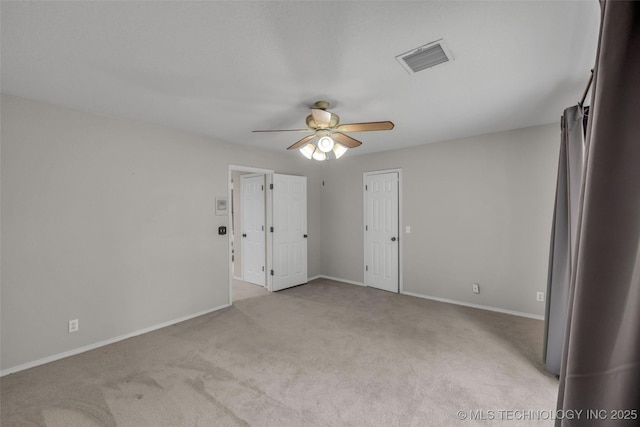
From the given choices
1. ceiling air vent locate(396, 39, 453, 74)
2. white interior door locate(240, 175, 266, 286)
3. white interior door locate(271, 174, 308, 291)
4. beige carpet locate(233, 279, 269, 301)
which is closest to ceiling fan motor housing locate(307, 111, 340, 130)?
ceiling air vent locate(396, 39, 453, 74)

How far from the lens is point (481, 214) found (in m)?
3.98

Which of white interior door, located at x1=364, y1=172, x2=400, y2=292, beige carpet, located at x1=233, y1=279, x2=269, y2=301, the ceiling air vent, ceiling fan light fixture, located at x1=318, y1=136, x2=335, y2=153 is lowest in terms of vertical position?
beige carpet, located at x1=233, y1=279, x2=269, y2=301

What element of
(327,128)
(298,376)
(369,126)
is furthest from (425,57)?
(298,376)

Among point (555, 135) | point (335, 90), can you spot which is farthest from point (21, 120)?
point (555, 135)

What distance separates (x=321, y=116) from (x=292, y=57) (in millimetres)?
658

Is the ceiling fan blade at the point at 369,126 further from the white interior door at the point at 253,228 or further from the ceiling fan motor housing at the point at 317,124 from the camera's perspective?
the white interior door at the point at 253,228

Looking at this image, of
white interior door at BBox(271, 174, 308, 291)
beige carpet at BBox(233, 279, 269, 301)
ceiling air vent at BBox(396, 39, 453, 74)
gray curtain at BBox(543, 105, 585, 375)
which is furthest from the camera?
white interior door at BBox(271, 174, 308, 291)

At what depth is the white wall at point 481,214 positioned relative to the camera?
3.56 m

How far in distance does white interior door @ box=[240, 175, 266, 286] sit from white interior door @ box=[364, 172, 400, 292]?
6.25 ft

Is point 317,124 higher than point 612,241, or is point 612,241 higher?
point 317,124

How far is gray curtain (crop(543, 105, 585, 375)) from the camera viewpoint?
7.25 feet

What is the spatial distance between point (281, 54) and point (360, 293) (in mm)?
3880

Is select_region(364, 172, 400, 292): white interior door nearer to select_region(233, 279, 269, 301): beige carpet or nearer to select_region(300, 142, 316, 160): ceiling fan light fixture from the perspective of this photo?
select_region(233, 279, 269, 301): beige carpet

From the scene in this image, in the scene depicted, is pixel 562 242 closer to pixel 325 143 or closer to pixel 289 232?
pixel 325 143
